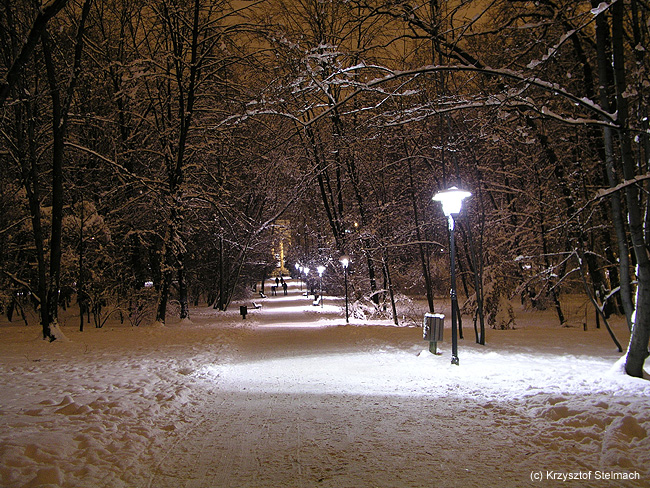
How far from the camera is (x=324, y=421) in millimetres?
5312

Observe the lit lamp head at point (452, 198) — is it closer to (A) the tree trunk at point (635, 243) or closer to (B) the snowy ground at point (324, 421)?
(A) the tree trunk at point (635, 243)

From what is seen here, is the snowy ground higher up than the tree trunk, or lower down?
lower down

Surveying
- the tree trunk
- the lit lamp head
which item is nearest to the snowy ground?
the tree trunk

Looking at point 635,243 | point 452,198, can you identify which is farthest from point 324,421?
point 452,198

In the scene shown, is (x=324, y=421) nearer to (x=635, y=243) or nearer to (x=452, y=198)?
(x=635, y=243)

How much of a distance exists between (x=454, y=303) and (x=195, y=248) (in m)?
22.3

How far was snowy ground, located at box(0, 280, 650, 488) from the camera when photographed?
383 centimetres

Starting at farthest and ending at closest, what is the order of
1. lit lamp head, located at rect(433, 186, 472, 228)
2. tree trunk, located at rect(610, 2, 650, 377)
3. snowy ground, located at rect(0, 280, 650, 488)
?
lit lamp head, located at rect(433, 186, 472, 228) → tree trunk, located at rect(610, 2, 650, 377) → snowy ground, located at rect(0, 280, 650, 488)

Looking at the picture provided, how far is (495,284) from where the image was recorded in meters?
16.4

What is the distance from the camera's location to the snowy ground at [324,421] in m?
3.83

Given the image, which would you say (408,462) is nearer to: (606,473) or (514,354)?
(606,473)

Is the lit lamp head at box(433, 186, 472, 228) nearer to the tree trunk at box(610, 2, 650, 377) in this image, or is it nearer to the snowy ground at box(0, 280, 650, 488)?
the tree trunk at box(610, 2, 650, 377)

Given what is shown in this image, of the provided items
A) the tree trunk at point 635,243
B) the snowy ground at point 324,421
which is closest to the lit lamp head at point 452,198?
the tree trunk at point 635,243

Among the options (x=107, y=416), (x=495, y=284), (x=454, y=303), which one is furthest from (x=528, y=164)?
(x=107, y=416)
